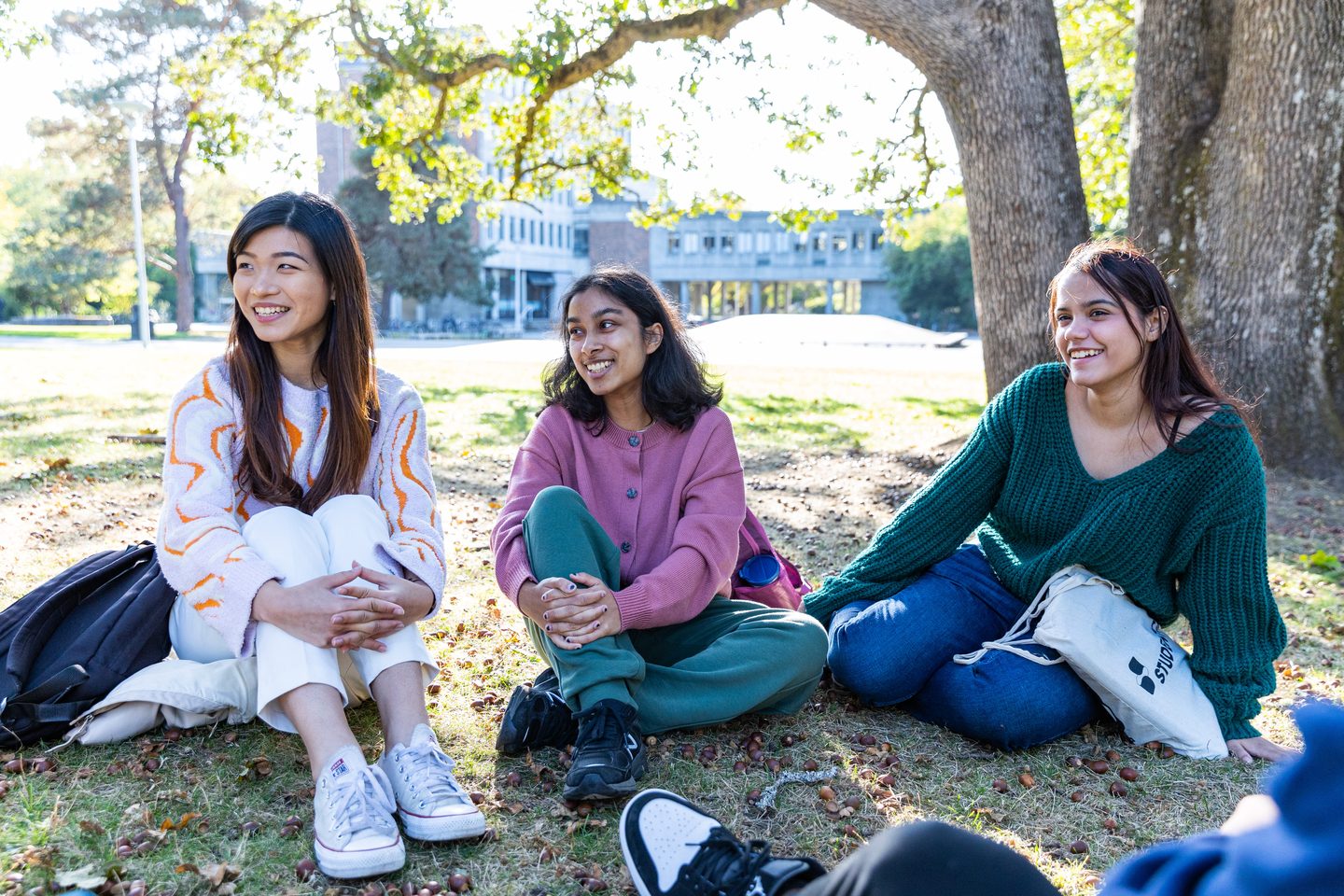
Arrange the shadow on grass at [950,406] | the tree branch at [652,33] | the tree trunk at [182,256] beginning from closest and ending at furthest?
1. the tree branch at [652,33]
2. the shadow on grass at [950,406]
3. the tree trunk at [182,256]

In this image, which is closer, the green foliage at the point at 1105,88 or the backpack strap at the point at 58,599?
the backpack strap at the point at 58,599

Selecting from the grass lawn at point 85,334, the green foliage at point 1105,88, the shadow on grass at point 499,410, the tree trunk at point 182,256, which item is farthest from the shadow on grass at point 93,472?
the tree trunk at point 182,256

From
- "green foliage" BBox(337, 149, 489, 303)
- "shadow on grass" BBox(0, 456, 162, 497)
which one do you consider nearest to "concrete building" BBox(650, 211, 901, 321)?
"green foliage" BBox(337, 149, 489, 303)

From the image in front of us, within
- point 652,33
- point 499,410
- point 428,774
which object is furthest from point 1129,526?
point 499,410

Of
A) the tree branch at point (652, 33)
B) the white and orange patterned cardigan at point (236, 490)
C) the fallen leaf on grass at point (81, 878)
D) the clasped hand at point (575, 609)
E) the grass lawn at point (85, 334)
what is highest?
the tree branch at point (652, 33)

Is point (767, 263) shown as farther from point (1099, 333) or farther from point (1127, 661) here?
point (1127, 661)

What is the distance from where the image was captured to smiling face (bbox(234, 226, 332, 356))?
322 centimetres

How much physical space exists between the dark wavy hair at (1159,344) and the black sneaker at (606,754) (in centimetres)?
187

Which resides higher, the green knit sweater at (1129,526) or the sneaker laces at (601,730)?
the green knit sweater at (1129,526)

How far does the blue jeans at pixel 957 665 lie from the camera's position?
3.36m

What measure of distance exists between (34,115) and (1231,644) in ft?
143

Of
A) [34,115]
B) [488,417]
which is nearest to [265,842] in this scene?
[488,417]

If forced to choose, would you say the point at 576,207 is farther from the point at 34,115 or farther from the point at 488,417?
the point at 488,417

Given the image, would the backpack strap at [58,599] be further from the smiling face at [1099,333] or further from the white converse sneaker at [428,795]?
the smiling face at [1099,333]
